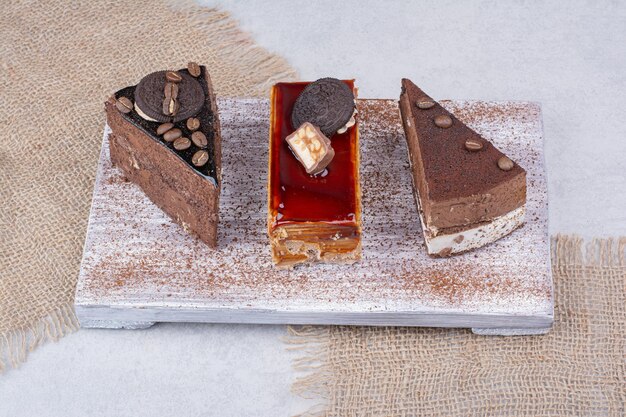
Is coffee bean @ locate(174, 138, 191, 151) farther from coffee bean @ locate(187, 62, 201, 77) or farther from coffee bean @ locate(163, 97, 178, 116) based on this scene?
coffee bean @ locate(187, 62, 201, 77)

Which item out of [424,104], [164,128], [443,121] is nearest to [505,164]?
[443,121]

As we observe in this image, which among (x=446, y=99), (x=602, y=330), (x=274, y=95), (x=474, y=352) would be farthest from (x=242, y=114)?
(x=602, y=330)

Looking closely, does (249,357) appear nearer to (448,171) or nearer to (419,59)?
(448,171)

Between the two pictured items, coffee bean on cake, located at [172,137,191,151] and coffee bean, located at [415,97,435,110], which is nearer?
coffee bean on cake, located at [172,137,191,151]

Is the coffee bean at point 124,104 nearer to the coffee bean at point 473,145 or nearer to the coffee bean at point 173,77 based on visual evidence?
the coffee bean at point 173,77

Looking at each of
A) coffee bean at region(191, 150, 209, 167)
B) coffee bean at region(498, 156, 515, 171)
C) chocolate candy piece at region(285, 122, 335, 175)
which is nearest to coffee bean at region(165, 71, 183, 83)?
coffee bean at region(191, 150, 209, 167)

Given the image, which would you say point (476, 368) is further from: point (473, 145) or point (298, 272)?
point (473, 145)

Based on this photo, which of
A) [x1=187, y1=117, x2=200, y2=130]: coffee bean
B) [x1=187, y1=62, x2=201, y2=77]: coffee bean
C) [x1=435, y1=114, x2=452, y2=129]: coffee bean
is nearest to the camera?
[x1=187, y1=117, x2=200, y2=130]: coffee bean
